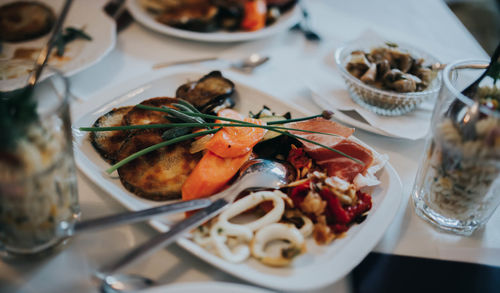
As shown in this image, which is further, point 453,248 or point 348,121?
point 348,121

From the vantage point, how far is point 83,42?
1.66m

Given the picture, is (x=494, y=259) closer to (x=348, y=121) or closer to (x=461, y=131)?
(x=461, y=131)

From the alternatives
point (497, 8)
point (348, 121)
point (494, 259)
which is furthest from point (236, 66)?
point (497, 8)

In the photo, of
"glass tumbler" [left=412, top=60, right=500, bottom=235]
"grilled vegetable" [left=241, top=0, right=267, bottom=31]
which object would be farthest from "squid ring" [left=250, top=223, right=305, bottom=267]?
"grilled vegetable" [left=241, top=0, right=267, bottom=31]

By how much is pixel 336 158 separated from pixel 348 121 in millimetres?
309

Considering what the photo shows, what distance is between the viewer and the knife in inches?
76.8

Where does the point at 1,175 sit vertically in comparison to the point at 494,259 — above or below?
above

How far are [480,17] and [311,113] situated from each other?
3.22m

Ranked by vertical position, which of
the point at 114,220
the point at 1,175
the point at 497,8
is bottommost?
the point at 497,8

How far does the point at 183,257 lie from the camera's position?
912mm

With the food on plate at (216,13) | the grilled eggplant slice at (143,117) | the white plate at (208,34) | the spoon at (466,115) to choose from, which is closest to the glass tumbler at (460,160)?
the spoon at (466,115)

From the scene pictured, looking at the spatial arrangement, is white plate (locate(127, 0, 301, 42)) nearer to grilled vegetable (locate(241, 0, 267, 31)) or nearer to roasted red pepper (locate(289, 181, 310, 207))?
grilled vegetable (locate(241, 0, 267, 31))

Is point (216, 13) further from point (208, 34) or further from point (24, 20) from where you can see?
point (24, 20)

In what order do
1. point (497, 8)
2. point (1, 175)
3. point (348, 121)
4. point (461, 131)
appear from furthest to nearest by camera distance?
point (497, 8), point (348, 121), point (461, 131), point (1, 175)
